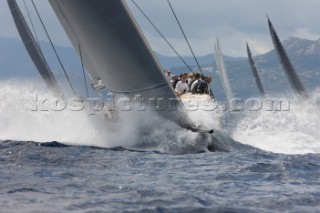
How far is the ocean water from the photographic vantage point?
9.71 metres

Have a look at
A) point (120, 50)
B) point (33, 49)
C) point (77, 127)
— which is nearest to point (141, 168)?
point (120, 50)

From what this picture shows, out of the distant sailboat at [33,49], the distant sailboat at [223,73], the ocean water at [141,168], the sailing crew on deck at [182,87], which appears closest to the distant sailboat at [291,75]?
the distant sailboat at [223,73]

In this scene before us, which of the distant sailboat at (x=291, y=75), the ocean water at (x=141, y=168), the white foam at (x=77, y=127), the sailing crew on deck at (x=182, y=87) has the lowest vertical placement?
the ocean water at (x=141, y=168)

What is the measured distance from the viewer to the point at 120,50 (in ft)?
56.6

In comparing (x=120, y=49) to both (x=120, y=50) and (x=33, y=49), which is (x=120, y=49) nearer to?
(x=120, y=50)

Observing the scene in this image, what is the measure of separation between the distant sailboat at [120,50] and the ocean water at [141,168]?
824 millimetres

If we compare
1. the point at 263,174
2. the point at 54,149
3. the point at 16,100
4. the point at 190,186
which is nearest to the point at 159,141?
the point at 54,149

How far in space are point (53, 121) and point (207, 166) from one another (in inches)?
356

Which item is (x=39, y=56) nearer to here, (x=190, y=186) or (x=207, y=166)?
(x=207, y=166)

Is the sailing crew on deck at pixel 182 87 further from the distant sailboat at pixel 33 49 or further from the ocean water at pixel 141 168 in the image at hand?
the distant sailboat at pixel 33 49

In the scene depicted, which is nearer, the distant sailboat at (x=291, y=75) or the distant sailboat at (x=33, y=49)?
the distant sailboat at (x=33, y=49)

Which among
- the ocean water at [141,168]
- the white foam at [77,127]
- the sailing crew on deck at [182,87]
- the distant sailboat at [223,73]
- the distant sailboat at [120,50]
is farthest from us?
the distant sailboat at [223,73]

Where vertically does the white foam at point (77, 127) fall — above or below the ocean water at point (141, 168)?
above

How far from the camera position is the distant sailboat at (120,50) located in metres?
17.1
